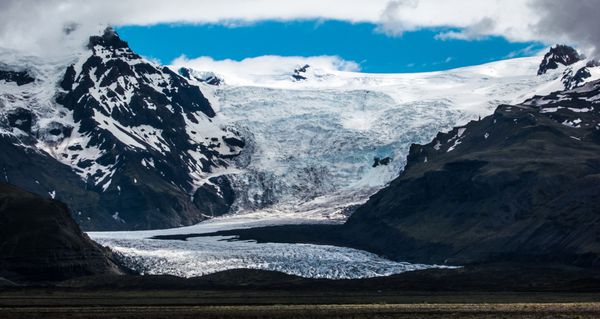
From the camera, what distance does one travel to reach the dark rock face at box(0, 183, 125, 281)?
18200 centimetres

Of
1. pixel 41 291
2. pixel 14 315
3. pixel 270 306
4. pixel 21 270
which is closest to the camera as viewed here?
pixel 14 315

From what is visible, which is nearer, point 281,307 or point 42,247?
point 281,307

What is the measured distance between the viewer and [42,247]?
609 feet

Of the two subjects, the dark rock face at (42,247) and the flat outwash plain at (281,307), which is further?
the dark rock face at (42,247)

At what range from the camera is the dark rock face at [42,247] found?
182000 millimetres

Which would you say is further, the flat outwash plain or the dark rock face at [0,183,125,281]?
the dark rock face at [0,183,125,281]

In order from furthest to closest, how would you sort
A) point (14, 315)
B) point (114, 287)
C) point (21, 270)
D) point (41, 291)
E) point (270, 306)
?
point (21, 270)
point (114, 287)
point (41, 291)
point (270, 306)
point (14, 315)

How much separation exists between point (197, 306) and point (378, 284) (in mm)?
47958

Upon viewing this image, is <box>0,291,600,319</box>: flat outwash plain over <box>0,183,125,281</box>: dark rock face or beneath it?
beneath

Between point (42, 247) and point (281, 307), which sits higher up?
point (42, 247)

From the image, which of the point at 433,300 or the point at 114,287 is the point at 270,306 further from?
the point at 114,287

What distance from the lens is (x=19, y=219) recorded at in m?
192

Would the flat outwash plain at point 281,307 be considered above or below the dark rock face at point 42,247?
below

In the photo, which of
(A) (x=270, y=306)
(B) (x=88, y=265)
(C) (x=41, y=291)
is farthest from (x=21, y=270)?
(A) (x=270, y=306)
